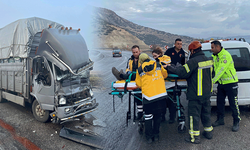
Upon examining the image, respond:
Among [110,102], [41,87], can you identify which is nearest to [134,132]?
[110,102]

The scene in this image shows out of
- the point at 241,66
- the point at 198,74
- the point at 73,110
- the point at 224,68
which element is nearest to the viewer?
the point at 198,74

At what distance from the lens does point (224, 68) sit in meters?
4.22

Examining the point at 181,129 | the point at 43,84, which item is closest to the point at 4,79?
the point at 43,84

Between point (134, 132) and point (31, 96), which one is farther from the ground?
point (31, 96)

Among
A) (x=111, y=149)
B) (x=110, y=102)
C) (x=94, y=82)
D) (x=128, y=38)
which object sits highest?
(x=128, y=38)

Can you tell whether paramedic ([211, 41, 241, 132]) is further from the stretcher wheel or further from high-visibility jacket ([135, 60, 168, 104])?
high-visibility jacket ([135, 60, 168, 104])

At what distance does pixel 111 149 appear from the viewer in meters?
3.71

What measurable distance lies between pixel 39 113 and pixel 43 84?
103 cm

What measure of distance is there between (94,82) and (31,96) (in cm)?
479

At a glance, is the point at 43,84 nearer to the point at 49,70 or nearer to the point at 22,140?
the point at 49,70

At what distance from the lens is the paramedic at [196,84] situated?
3.78 metres

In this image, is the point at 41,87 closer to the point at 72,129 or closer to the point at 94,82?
the point at 72,129

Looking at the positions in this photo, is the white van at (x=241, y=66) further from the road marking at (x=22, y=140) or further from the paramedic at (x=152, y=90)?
the road marking at (x=22, y=140)

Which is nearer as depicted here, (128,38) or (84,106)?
(84,106)
